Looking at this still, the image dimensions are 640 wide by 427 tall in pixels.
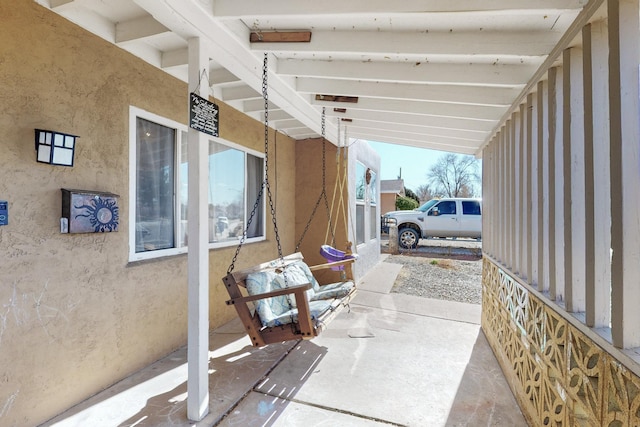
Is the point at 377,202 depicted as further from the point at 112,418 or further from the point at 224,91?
the point at 112,418

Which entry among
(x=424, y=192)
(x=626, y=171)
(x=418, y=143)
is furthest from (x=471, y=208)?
(x=424, y=192)

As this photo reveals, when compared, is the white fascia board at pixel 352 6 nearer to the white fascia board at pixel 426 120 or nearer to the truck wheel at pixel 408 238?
the white fascia board at pixel 426 120

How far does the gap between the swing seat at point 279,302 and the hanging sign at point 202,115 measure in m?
1.16

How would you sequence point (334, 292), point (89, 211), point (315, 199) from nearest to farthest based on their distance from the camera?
point (89, 211) → point (334, 292) → point (315, 199)

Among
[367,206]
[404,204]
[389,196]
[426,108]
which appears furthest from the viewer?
[389,196]

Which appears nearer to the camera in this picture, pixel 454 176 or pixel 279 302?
pixel 279 302

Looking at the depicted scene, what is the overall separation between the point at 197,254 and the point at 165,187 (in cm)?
136

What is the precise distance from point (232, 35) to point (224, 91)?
60.7 inches

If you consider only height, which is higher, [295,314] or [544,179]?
[544,179]

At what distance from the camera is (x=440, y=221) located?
36.3ft

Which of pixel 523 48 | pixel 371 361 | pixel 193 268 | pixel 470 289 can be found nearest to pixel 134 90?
pixel 193 268

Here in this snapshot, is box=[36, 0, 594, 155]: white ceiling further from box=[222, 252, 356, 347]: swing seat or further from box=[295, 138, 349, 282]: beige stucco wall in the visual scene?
box=[295, 138, 349, 282]: beige stucco wall

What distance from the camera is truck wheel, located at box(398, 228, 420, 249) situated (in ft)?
36.6

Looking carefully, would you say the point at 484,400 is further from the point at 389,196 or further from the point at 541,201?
the point at 389,196
